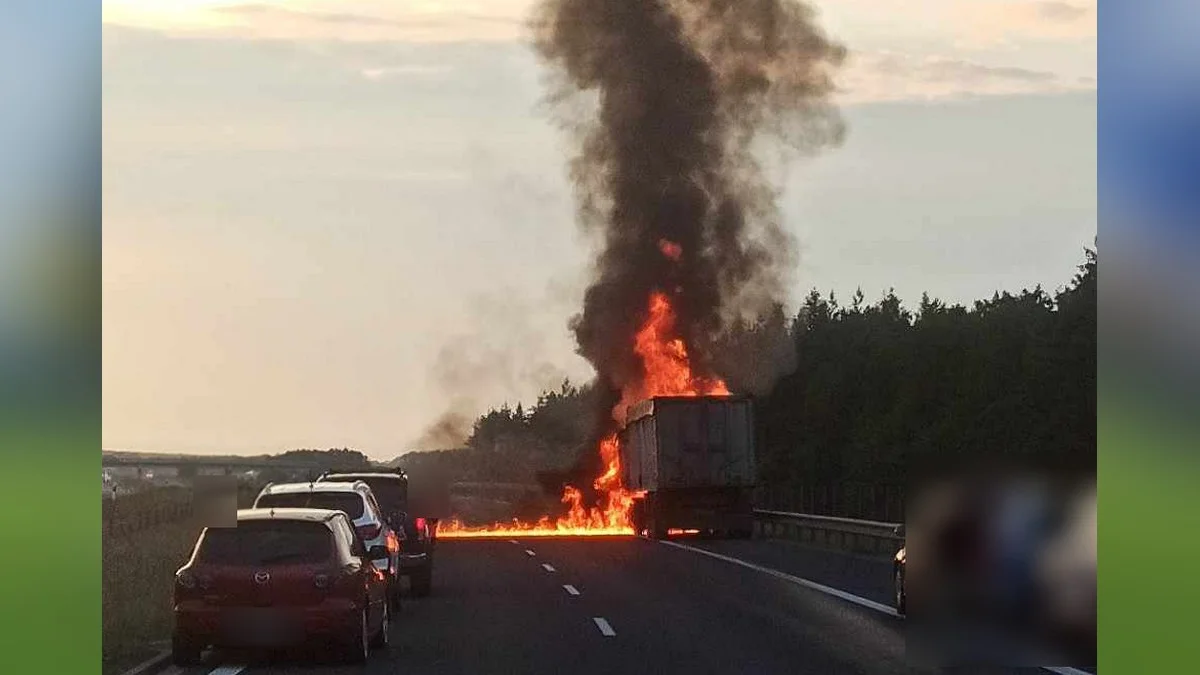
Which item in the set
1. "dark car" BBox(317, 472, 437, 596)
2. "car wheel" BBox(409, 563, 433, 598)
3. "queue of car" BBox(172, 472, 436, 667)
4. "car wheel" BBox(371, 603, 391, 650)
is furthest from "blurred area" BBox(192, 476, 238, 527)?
"car wheel" BBox(409, 563, 433, 598)

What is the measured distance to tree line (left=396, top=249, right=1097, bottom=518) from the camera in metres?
68.8

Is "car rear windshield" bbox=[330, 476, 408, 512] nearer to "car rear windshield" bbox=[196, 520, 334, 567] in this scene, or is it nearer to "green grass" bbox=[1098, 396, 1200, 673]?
"green grass" bbox=[1098, 396, 1200, 673]

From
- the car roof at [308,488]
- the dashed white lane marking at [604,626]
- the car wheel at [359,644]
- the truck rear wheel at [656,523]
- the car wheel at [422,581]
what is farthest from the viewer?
the truck rear wheel at [656,523]

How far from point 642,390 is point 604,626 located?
40937mm

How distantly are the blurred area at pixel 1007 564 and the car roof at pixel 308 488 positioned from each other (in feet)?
30.1

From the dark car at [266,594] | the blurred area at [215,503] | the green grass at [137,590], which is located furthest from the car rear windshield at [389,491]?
the dark car at [266,594]

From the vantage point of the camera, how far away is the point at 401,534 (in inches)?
1072

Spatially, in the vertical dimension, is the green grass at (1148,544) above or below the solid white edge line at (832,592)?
above

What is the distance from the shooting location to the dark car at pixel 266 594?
17.7 meters

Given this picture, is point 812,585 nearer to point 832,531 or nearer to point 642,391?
point 832,531

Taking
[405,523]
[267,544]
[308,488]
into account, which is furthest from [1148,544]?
[267,544]

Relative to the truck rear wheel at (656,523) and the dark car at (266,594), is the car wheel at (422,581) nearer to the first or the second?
the dark car at (266,594)

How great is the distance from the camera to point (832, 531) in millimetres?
43094

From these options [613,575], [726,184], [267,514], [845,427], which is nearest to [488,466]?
[845,427]
